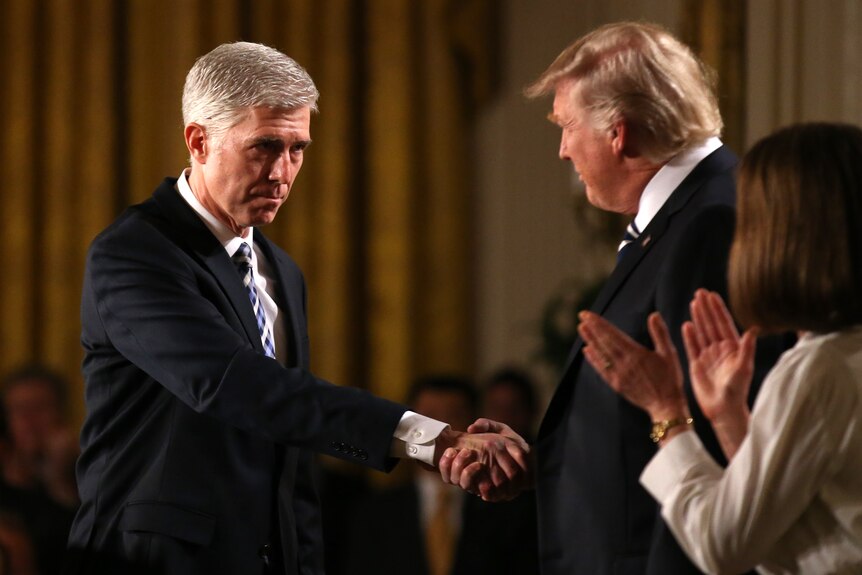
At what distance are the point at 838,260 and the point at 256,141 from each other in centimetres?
152

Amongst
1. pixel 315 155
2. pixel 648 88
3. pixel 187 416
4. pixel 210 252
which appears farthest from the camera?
pixel 315 155

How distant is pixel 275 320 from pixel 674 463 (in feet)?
4.41

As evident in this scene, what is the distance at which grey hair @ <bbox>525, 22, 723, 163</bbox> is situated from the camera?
A: 2.80m

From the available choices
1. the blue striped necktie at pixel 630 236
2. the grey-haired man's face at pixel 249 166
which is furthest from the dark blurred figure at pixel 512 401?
the blue striped necktie at pixel 630 236

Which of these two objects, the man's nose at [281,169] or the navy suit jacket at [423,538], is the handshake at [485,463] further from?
the navy suit jacket at [423,538]

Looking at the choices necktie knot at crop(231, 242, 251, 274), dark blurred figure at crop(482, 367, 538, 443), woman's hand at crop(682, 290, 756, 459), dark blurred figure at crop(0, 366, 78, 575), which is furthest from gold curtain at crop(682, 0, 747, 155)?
woman's hand at crop(682, 290, 756, 459)

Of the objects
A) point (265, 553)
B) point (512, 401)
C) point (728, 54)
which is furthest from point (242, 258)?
point (512, 401)

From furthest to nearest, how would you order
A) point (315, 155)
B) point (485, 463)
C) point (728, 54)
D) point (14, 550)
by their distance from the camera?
point (315, 155), point (728, 54), point (14, 550), point (485, 463)

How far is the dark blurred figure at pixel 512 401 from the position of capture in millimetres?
6352

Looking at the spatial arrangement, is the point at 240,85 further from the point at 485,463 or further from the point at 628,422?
the point at 628,422

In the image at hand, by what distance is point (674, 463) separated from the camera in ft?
7.11

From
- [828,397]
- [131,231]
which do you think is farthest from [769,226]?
[131,231]

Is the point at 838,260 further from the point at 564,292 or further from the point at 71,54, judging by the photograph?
the point at 71,54

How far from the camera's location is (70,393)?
7027mm
